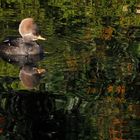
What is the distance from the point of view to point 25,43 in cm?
1554

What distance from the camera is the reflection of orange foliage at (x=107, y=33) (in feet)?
53.9

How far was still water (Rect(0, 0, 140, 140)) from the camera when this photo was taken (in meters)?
10.2

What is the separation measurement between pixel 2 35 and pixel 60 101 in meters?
5.57

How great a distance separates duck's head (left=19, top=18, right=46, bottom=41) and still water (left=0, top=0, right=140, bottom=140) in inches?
10.5

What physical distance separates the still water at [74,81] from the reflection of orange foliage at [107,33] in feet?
0.09

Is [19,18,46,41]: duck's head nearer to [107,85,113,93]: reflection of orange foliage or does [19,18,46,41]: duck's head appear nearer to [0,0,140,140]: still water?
[0,0,140,140]: still water

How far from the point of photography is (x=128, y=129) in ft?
33.3

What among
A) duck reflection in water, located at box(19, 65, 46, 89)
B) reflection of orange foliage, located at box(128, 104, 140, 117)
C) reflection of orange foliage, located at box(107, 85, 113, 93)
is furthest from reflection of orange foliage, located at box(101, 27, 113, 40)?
reflection of orange foliage, located at box(128, 104, 140, 117)

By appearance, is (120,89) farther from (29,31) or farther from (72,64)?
(29,31)

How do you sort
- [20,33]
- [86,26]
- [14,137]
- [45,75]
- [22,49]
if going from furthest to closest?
[86,26]
[20,33]
[22,49]
[45,75]
[14,137]

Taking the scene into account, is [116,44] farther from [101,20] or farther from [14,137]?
[14,137]

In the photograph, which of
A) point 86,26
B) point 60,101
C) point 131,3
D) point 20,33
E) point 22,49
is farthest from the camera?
point 131,3

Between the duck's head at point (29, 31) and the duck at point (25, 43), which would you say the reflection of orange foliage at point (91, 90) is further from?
the duck's head at point (29, 31)

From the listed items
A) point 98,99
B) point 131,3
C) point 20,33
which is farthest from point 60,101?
point 131,3
